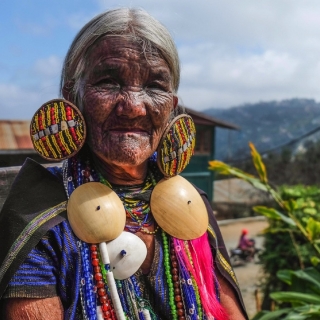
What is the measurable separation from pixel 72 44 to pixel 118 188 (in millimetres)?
436

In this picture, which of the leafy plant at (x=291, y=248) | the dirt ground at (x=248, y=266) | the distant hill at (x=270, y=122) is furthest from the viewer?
the distant hill at (x=270, y=122)

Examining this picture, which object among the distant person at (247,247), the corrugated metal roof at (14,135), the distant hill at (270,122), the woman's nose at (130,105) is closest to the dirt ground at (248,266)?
the distant person at (247,247)

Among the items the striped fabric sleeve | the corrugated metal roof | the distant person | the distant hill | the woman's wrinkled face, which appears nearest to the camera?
the striped fabric sleeve

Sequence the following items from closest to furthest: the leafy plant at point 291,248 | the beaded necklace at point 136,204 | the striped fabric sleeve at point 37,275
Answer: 1. the striped fabric sleeve at point 37,275
2. the beaded necklace at point 136,204
3. the leafy plant at point 291,248

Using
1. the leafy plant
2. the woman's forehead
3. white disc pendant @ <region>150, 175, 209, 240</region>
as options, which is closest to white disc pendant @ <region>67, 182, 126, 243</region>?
white disc pendant @ <region>150, 175, 209, 240</region>

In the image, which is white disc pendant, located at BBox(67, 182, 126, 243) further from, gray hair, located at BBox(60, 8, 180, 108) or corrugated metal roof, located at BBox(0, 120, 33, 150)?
corrugated metal roof, located at BBox(0, 120, 33, 150)

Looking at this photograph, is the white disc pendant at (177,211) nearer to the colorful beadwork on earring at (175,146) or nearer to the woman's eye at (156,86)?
the colorful beadwork on earring at (175,146)

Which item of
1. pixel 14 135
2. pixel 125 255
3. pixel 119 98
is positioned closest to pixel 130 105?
pixel 119 98

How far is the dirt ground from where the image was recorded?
6535mm

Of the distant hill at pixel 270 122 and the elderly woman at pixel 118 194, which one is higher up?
the elderly woman at pixel 118 194

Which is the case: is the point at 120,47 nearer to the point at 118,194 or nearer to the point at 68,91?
the point at 68,91

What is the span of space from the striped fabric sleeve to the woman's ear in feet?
1.37

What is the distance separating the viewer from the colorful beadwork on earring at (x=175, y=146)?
1.29 metres

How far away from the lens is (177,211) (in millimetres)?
1291
